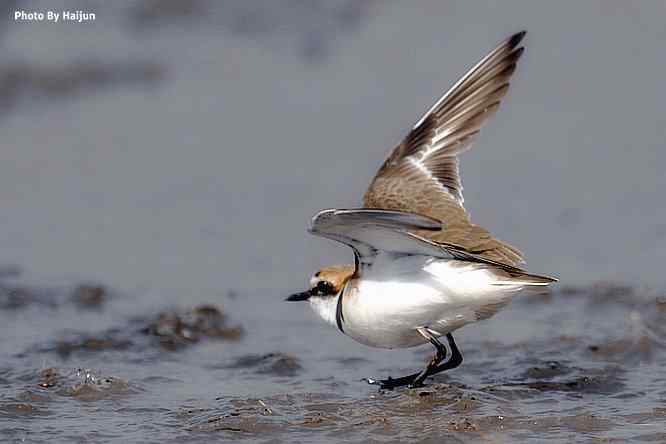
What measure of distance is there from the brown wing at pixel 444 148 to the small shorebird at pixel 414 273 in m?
0.01

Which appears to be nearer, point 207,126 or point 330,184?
point 330,184

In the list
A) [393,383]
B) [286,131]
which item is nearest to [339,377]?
[393,383]

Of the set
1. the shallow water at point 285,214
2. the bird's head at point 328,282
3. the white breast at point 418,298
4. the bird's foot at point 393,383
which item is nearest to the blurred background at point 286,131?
the shallow water at point 285,214

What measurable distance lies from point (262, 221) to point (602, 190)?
2627mm

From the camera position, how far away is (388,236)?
6051 mm

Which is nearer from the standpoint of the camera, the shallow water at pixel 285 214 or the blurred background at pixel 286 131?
the shallow water at pixel 285 214

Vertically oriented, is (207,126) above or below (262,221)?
above

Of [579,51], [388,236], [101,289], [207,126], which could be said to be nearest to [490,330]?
[388,236]

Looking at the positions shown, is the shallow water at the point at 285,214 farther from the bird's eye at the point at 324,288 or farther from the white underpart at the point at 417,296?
the bird's eye at the point at 324,288

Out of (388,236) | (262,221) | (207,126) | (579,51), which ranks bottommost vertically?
(388,236)

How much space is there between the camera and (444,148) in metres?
7.65

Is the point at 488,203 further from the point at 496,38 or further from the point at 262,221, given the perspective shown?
the point at 496,38

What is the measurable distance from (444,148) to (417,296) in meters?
1.61

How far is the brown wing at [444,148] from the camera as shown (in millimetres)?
7156
